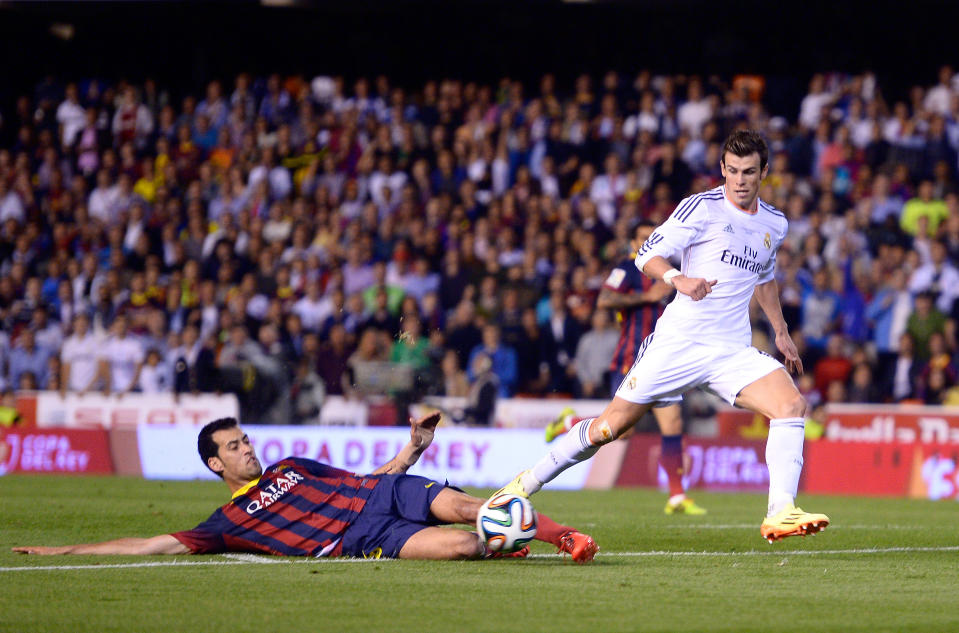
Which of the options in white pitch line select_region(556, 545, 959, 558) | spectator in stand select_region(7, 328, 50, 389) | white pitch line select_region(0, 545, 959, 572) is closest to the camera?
white pitch line select_region(0, 545, 959, 572)

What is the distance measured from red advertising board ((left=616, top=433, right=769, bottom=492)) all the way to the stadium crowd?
1324mm

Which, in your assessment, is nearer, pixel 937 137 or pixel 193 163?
pixel 937 137

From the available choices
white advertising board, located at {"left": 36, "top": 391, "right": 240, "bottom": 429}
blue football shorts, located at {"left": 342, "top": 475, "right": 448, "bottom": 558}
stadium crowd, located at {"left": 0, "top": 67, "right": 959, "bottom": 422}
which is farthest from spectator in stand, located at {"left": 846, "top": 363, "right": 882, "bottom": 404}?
blue football shorts, located at {"left": 342, "top": 475, "right": 448, "bottom": 558}

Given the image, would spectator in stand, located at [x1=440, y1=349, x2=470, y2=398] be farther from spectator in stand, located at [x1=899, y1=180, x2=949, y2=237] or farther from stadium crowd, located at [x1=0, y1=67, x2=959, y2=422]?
spectator in stand, located at [x1=899, y1=180, x2=949, y2=237]

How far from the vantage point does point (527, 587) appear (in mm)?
6426

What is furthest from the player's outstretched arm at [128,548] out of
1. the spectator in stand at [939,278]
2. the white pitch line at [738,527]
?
the spectator in stand at [939,278]

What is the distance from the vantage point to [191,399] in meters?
17.8

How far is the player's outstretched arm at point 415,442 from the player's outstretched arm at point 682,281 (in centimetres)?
135

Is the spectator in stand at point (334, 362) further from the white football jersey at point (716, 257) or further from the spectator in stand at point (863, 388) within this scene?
the white football jersey at point (716, 257)

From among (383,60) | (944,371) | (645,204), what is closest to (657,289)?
(944,371)

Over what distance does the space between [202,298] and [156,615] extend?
14.7m

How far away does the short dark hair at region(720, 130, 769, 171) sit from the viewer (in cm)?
790

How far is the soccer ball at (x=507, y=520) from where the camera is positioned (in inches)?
281

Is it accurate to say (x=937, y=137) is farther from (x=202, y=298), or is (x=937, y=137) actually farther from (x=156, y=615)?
(x=156, y=615)
